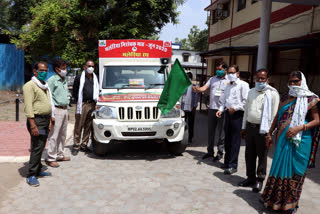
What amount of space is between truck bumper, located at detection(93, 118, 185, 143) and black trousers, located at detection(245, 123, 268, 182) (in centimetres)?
186

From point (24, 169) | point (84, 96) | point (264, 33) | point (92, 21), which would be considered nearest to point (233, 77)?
point (84, 96)

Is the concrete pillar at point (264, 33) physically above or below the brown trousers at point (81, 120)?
above

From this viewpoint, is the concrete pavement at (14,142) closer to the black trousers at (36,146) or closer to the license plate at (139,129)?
the black trousers at (36,146)

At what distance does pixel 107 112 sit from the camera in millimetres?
6004

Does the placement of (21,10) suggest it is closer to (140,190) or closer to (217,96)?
(217,96)

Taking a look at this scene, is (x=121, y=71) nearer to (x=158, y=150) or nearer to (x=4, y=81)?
(x=158, y=150)

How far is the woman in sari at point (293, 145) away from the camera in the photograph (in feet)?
11.8

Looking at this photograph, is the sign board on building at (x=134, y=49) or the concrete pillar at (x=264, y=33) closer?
the sign board on building at (x=134, y=49)

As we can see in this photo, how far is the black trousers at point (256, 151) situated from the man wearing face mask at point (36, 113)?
3.34 m

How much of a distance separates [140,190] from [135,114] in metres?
1.87

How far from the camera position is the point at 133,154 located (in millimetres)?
6727

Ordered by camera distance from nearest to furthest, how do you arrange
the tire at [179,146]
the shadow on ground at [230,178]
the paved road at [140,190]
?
the paved road at [140,190] < the shadow on ground at [230,178] < the tire at [179,146]

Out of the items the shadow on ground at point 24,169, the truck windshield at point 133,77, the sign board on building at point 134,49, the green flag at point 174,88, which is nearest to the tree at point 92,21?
the sign board on building at point 134,49

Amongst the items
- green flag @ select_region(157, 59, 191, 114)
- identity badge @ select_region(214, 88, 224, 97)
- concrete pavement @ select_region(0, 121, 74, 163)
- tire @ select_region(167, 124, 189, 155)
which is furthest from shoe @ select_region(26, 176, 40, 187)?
identity badge @ select_region(214, 88, 224, 97)
